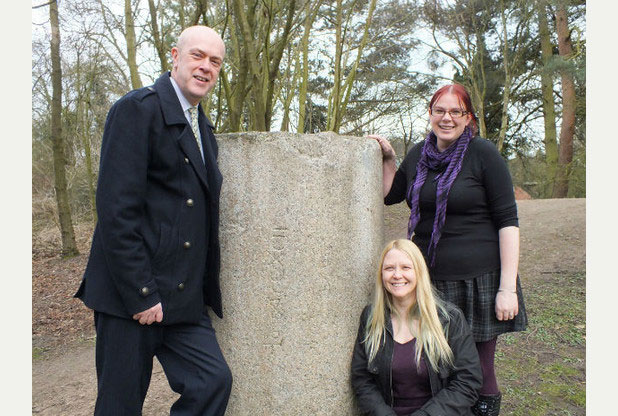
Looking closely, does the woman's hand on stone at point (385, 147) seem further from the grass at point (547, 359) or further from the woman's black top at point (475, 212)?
the grass at point (547, 359)

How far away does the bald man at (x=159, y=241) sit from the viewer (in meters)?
1.88

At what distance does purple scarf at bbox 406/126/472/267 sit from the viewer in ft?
7.91

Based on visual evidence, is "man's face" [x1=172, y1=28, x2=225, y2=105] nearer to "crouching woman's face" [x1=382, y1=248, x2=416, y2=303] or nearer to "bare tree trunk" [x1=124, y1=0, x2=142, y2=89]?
"crouching woman's face" [x1=382, y1=248, x2=416, y2=303]

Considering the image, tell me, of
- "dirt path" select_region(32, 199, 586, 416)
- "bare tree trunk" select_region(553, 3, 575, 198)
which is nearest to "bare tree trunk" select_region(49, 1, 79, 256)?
"dirt path" select_region(32, 199, 586, 416)

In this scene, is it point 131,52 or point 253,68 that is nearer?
point 253,68

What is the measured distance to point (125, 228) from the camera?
1859 millimetres

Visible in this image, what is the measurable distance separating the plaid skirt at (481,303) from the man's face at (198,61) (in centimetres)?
150

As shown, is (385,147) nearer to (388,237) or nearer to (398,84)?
(388,237)

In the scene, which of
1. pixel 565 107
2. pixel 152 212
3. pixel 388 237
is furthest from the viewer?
pixel 565 107

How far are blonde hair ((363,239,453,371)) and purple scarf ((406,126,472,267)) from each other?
15 cm

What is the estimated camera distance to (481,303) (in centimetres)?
244

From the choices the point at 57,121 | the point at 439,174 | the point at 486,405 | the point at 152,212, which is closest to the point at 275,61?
the point at 439,174

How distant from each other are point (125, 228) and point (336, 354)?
1162 millimetres

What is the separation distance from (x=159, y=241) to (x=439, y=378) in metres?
1.41
